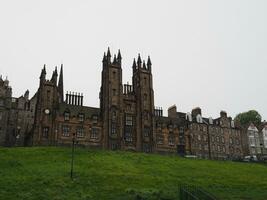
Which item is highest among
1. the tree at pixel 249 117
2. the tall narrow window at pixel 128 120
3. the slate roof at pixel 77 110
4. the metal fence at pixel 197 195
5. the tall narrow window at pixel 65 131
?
the tree at pixel 249 117

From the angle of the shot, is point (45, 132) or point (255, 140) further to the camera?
point (255, 140)

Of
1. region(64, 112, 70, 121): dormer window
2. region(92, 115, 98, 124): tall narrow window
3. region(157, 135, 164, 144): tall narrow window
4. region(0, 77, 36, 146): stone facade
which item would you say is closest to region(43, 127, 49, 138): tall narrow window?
region(64, 112, 70, 121): dormer window

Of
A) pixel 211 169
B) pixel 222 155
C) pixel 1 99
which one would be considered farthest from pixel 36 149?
pixel 222 155

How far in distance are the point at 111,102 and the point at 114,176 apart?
38.9 metres

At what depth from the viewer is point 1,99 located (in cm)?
9450

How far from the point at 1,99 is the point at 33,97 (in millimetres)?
14252

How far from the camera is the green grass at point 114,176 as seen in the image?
3781 centimetres

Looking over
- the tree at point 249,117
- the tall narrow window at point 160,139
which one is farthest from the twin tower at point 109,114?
the tree at point 249,117

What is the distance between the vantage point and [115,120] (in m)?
83.4

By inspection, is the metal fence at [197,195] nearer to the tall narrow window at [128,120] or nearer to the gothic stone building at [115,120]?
the gothic stone building at [115,120]

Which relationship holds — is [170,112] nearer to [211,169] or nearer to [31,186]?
[211,169]

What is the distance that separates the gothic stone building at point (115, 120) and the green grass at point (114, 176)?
16.2 m

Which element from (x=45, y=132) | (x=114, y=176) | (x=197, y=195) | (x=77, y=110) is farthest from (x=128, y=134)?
(x=197, y=195)

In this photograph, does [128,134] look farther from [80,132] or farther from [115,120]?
[80,132]
